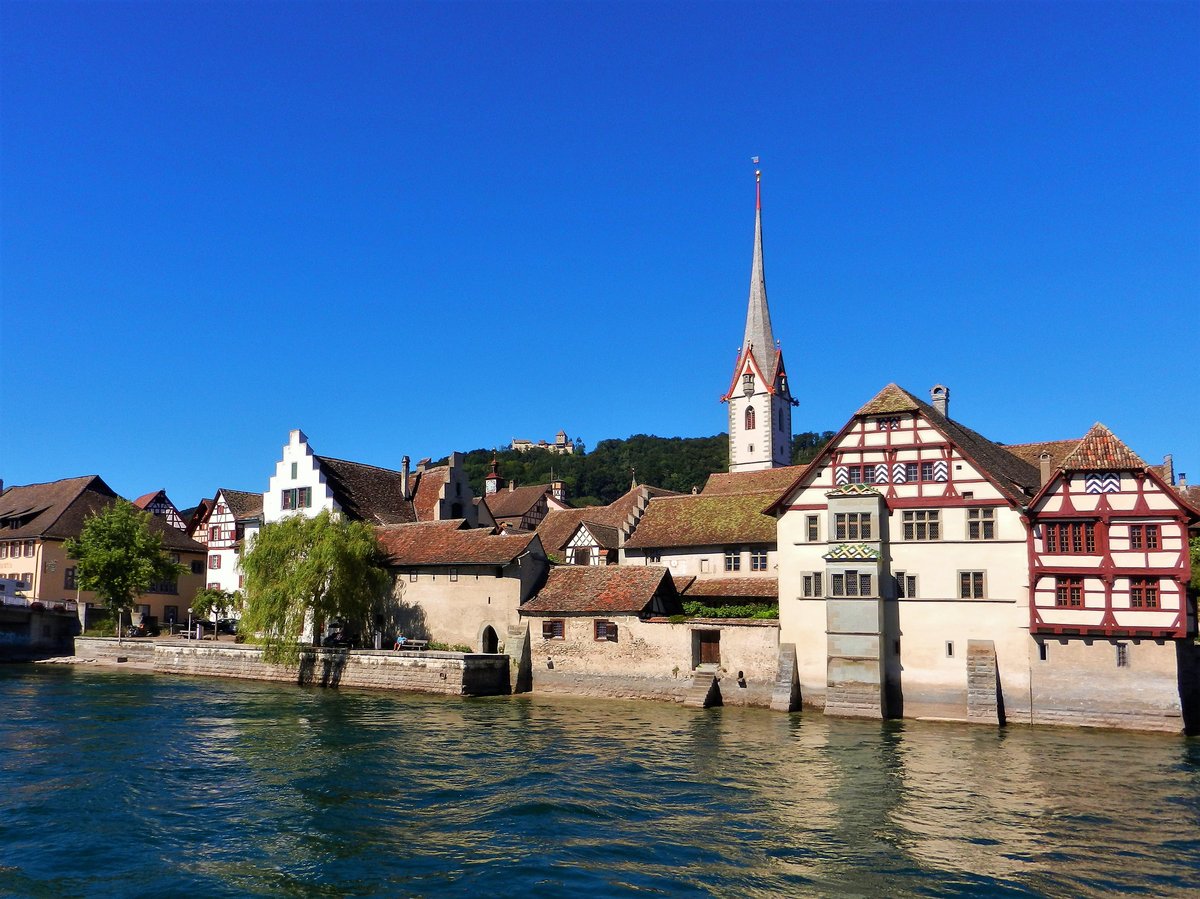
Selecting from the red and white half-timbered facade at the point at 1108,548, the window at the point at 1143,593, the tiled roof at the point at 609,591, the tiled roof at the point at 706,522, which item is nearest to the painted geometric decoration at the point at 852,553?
the red and white half-timbered facade at the point at 1108,548

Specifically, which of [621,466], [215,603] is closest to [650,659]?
[215,603]

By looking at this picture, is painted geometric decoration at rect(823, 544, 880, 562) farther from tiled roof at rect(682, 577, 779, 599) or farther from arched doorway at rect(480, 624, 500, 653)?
arched doorway at rect(480, 624, 500, 653)

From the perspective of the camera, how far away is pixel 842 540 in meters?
38.3

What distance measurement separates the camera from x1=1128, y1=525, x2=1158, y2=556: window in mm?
34312

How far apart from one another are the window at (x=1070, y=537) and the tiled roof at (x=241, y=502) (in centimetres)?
4957

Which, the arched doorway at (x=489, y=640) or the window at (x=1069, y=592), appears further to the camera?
the arched doorway at (x=489, y=640)

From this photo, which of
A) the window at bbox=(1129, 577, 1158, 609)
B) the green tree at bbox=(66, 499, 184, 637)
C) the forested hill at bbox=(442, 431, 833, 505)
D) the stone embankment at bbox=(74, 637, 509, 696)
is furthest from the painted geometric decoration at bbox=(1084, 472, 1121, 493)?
the forested hill at bbox=(442, 431, 833, 505)

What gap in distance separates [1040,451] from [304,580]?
3454 cm

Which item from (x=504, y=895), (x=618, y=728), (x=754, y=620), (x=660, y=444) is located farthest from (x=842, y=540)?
(x=660, y=444)

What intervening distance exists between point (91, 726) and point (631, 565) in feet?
81.8

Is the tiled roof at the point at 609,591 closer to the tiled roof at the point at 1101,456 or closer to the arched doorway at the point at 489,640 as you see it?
the arched doorway at the point at 489,640

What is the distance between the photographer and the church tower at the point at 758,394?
8475 centimetres

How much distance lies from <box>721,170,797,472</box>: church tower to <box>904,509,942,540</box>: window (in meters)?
45.6

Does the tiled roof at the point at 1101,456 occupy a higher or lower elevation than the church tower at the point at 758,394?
lower
